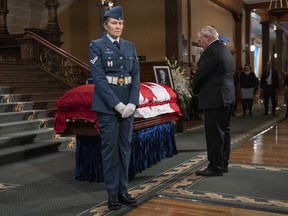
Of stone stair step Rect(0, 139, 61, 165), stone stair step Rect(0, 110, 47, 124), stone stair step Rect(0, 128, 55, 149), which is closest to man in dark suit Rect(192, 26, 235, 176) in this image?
stone stair step Rect(0, 139, 61, 165)

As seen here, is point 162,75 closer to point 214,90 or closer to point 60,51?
point 214,90

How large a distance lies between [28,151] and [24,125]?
823 millimetres

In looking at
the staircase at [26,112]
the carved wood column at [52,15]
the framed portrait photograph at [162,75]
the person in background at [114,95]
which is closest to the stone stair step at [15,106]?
the staircase at [26,112]

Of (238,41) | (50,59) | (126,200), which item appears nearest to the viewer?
(126,200)

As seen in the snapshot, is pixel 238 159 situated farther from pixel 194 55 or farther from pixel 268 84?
pixel 194 55

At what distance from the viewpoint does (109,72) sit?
2.83 m

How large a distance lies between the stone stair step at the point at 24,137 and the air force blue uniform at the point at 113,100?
8.16ft

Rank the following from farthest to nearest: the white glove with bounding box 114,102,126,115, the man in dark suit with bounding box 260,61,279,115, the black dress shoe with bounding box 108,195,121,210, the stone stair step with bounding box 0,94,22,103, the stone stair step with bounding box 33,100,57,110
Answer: the man in dark suit with bounding box 260,61,279,115, the stone stair step with bounding box 33,100,57,110, the stone stair step with bounding box 0,94,22,103, the black dress shoe with bounding box 108,195,121,210, the white glove with bounding box 114,102,126,115

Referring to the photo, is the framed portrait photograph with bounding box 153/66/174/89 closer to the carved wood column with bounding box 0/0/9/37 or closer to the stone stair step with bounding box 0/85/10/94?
the stone stair step with bounding box 0/85/10/94

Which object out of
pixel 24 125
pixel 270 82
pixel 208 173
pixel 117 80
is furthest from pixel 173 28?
pixel 117 80

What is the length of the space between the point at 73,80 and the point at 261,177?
476cm

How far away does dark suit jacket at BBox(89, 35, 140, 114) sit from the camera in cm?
276

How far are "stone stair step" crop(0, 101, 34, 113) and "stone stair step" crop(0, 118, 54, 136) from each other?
1.28 feet

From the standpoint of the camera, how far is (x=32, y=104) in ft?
20.8
